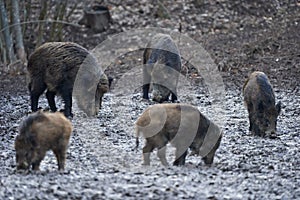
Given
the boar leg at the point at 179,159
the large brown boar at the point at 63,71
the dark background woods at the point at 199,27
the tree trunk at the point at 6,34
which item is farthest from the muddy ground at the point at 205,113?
the tree trunk at the point at 6,34

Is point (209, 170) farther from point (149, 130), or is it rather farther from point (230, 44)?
point (230, 44)

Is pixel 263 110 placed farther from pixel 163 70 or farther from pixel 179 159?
pixel 163 70

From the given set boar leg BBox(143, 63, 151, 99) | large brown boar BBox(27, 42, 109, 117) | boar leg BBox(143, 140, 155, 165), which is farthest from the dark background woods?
boar leg BBox(143, 140, 155, 165)

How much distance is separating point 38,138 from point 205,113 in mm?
5955

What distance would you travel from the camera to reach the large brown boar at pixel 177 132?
8788 mm

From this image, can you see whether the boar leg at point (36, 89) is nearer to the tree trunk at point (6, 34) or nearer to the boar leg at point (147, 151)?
the boar leg at point (147, 151)

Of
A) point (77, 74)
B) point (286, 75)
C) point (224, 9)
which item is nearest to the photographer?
point (77, 74)

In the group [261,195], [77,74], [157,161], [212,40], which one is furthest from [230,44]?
[261,195]

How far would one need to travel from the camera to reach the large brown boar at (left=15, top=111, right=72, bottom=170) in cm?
830

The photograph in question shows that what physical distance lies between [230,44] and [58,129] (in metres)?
13.6

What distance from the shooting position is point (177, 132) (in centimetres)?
881

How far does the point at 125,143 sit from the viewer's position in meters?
11.1

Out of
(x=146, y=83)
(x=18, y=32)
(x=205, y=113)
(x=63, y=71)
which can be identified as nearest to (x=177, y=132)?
(x=63, y=71)

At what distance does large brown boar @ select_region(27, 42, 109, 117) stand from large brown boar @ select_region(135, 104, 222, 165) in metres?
4.40
